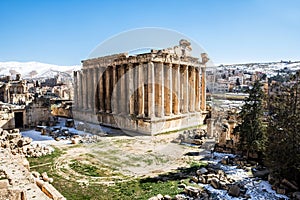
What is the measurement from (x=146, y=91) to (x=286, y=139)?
1535 cm

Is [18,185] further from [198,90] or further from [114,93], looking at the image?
[198,90]

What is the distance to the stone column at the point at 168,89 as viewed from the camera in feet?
86.2

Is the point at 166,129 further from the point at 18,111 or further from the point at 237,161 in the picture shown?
the point at 18,111

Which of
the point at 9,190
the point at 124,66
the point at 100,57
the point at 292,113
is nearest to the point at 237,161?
the point at 292,113

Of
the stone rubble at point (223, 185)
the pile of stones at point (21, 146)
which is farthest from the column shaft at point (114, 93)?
the stone rubble at point (223, 185)

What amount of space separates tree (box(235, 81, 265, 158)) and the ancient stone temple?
9.47 m

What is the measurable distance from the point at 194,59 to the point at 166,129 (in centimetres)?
1097

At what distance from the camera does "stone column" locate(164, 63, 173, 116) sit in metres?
26.3

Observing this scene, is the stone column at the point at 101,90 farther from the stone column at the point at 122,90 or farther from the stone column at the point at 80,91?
the stone column at the point at 80,91

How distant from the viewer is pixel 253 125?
1585 centimetres

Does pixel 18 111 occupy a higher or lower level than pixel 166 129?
higher

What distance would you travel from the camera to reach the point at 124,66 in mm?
27766

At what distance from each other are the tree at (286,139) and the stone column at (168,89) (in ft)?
44.0

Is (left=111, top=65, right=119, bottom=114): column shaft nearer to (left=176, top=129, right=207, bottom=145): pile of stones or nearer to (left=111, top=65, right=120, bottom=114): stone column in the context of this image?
(left=111, top=65, right=120, bottom=114): stone column
